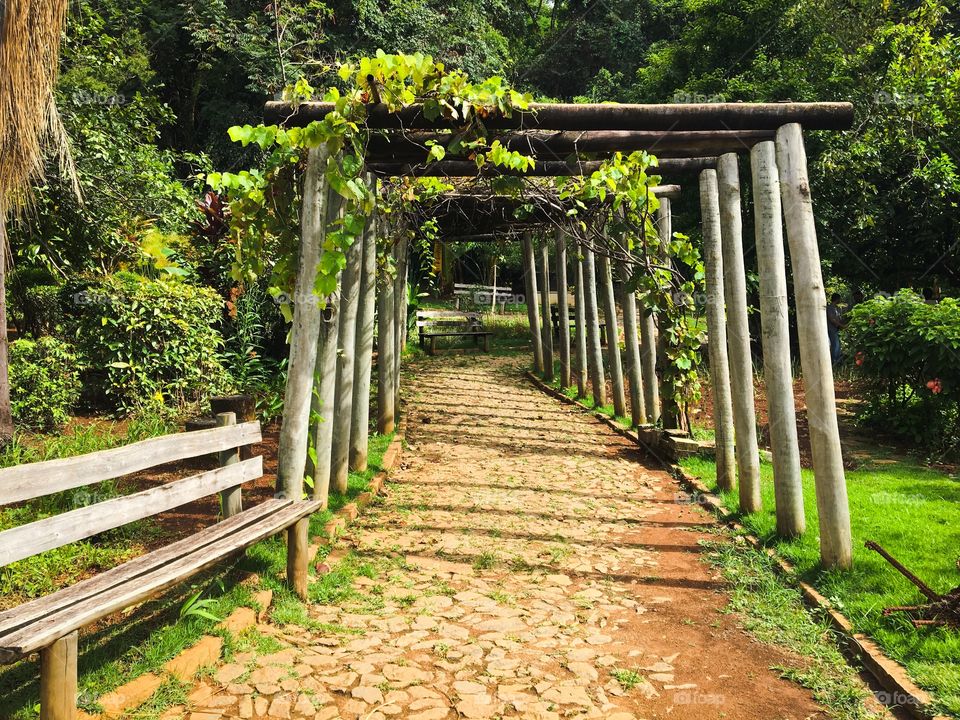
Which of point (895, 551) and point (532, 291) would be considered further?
point (532, 291)

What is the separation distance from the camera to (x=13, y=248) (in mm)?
7961

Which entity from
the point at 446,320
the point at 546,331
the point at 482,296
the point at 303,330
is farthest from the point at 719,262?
the point at 482,296

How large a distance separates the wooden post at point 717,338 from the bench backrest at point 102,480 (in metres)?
3.88

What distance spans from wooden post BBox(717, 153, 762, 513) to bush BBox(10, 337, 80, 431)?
628cm

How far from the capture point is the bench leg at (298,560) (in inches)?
152

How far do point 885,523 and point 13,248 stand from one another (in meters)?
8.97

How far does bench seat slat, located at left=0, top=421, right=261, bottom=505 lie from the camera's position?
8.23 ft

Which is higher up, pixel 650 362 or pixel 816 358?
pixel 650 362

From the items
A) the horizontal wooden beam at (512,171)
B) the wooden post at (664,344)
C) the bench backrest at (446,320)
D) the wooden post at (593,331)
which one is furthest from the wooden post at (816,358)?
the bench backrest at (446,320)

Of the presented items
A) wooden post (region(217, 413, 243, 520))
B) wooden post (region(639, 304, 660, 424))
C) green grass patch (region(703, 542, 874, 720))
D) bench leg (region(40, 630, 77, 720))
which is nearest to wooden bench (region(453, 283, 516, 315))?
wooden post (region(639, 304, 660, 424))

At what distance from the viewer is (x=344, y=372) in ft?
19.3

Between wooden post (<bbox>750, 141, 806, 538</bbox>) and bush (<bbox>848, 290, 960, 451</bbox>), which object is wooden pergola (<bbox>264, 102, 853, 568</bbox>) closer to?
wooden post (<bbox>750, 141, 806, 538</bbox>)

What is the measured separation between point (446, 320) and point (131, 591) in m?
14.2

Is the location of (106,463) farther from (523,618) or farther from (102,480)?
(523,618)
